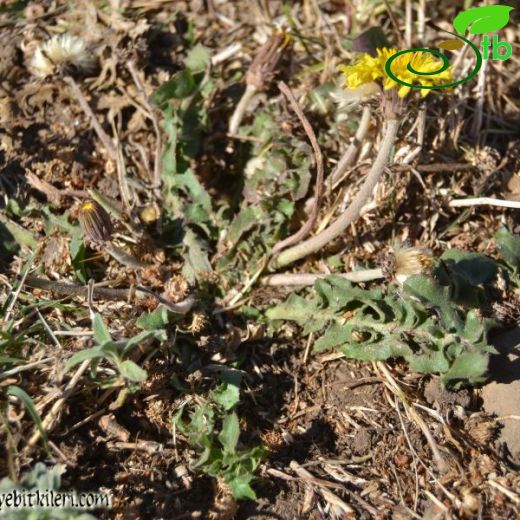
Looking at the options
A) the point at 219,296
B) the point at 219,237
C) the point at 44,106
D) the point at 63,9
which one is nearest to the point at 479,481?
the point at 219,296

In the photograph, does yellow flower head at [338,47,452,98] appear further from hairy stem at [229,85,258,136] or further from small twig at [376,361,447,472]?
small twig at [376,361,447,472]

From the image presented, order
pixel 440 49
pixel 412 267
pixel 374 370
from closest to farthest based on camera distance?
pixel 412 267
pixel 374 370
pixel 440 49

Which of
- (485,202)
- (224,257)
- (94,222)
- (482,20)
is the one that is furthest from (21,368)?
(482,20)

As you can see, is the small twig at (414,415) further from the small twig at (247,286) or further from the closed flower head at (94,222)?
the closed flower head at (94,222)

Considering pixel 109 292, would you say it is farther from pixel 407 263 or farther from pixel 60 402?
pixel 407 263

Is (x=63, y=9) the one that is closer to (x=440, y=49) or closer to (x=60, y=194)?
(x=60, y=194)
